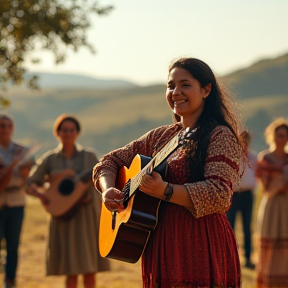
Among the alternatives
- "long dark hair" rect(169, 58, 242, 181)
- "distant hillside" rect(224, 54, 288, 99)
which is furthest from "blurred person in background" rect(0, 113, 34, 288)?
"distant hillside" rect(224, 54, 288, 99)

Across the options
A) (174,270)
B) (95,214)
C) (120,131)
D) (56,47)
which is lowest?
(174,270)

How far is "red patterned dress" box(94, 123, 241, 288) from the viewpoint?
4.57 m

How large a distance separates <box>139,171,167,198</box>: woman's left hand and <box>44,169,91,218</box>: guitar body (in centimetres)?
480

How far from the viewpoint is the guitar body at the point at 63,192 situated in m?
9.34

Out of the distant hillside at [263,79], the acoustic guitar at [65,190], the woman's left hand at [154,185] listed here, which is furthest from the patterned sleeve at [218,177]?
the distant hillside at [263,79]

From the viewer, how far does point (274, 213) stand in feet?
36.9

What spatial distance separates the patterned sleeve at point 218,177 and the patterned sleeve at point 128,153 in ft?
1.67

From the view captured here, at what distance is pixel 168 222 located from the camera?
15.6ft

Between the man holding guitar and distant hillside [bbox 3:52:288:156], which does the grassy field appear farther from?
distant hillside [bbox 3:52:288:156]

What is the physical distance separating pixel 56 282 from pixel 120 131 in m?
93.0

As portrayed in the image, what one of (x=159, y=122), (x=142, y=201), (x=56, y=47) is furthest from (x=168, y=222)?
(x=159, y=122)

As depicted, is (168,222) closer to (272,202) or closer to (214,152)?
(214,152)

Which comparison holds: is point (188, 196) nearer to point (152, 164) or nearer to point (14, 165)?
point (152, 164)

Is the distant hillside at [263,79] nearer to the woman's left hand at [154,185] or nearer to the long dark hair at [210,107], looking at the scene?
the long dark hair at [210,107]
